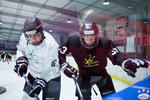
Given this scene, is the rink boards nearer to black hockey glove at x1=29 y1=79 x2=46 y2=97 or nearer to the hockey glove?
the hockey glove

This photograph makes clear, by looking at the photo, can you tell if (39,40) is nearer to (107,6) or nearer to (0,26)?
(0,26)

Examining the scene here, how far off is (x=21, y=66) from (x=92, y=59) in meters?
0.55

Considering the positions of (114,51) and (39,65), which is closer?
(114,51)

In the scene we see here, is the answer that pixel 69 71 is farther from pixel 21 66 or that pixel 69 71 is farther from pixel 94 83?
pixel 21 66

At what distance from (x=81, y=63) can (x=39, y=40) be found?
14.5 inches

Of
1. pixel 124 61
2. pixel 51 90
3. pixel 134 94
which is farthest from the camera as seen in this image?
pixel 51 90

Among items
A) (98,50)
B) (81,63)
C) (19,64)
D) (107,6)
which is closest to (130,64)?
(98,50)

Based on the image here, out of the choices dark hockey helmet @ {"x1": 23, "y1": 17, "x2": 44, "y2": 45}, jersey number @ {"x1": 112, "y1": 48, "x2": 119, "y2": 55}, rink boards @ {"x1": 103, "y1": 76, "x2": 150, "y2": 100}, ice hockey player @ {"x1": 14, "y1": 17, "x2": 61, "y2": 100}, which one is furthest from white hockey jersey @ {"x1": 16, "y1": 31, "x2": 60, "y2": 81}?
rink boards @ {"x1": 103, "y1": 76, "x2": 150, "y2": 100}

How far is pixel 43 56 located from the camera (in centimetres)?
117

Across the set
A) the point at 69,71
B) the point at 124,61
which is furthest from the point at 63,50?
the point at 124,61

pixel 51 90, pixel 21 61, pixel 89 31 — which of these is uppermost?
pixel 89 31

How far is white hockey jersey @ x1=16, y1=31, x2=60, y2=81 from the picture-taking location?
115 centimetres

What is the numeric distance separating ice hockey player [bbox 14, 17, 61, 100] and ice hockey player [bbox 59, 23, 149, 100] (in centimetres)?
9

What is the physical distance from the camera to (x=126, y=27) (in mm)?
1437
